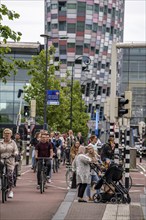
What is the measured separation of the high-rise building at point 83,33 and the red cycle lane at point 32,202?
9143 centimetres

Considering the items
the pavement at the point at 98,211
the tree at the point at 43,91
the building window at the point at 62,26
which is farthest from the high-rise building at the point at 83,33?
the pavement at the point at 98,211

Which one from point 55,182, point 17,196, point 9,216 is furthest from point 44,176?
point 9,216

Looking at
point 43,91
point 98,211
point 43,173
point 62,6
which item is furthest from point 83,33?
point 98,211

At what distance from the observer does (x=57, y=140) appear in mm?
37844

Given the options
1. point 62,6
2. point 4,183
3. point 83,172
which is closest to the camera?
point 4,183

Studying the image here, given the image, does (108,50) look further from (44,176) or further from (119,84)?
(44,176)

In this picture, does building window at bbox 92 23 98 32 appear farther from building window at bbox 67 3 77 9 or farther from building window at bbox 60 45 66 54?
building window at bbox 60 45 66 54

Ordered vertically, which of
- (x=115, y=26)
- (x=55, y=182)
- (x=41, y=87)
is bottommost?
(x=55, y=182)

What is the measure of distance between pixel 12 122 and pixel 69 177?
71.7m

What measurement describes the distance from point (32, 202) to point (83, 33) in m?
101

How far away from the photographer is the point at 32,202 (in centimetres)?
1825

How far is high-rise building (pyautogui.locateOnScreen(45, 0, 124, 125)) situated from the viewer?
11712 centimetres

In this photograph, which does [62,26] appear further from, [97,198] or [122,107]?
[97,198]

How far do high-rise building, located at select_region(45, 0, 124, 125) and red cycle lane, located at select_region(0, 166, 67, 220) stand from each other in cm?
9143
